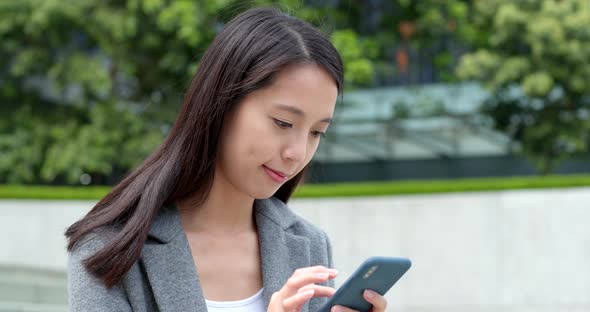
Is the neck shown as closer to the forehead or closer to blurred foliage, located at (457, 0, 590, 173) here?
the forehead

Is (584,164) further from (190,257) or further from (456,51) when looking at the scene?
(190,257)

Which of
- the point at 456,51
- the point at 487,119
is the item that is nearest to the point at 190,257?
the point at 487,119

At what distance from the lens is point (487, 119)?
48.0 ft

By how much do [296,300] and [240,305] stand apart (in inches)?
12.4

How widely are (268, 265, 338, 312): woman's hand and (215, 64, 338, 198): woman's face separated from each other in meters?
0.27

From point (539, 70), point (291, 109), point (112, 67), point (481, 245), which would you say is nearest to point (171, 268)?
point (291, 109)

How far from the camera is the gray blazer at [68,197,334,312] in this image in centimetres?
180

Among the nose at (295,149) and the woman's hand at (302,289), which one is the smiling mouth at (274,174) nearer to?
the nose at (295,149)

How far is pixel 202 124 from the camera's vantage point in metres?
1.88

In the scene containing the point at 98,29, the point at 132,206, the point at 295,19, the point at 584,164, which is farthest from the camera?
the point at 584,164

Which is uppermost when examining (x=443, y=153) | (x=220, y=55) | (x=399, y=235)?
(x=220, y=55)

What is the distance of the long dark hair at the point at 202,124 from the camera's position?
1.86 m

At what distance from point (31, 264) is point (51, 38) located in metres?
3.22

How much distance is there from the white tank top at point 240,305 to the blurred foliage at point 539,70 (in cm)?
1008
